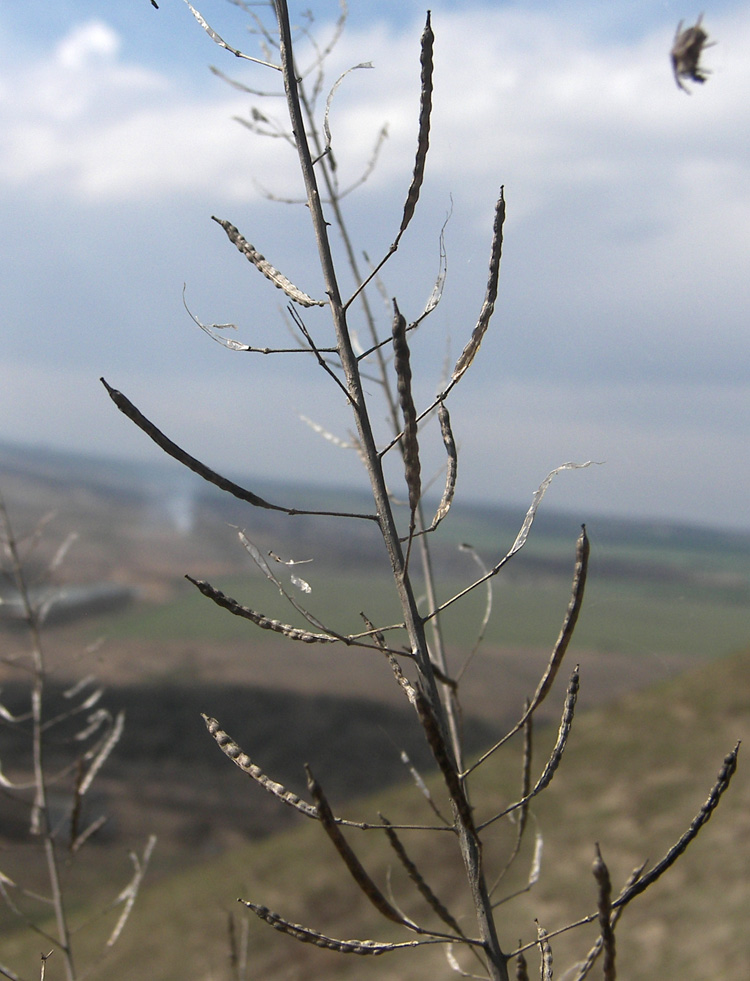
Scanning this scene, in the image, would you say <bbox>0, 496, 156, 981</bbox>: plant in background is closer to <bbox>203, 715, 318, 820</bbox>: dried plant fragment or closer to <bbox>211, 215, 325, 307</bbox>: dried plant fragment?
<bbox>203, 715, 318, 820</bbox>: dried plant fragment

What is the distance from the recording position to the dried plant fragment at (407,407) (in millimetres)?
1726

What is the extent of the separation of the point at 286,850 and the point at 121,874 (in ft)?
17.9

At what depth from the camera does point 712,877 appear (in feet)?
38.4

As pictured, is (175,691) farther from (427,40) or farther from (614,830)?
(427,40)

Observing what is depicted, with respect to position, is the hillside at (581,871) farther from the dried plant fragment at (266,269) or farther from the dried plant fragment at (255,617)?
the dried plant fragment at (266,269)

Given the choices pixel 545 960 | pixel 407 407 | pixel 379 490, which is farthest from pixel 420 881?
pixel 407 407

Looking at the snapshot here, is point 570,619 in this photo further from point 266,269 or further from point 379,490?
point 266,269

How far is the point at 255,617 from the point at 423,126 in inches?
48.0

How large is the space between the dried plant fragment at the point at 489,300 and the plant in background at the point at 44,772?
2.00 m

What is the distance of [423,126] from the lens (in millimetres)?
1966

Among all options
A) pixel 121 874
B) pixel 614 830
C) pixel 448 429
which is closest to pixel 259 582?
pixel 121 874

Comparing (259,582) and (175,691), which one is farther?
(259,582)

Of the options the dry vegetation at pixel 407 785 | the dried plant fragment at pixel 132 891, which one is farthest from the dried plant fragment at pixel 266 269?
the dried plant fragment at pixel 132 891

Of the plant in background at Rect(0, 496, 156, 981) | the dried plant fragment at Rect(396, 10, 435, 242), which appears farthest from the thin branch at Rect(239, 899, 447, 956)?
the dried plant fragment at Rect(396, 10, 435, 242)
